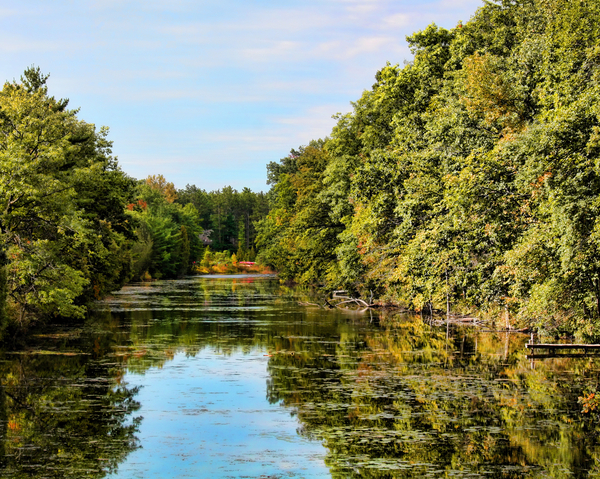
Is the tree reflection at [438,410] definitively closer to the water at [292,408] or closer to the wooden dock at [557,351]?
the water at [292,408]

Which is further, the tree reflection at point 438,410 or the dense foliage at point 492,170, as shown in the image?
the dense foliage at point 492,170

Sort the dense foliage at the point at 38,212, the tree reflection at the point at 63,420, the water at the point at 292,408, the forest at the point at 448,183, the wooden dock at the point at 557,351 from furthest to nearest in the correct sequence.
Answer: the dense foliage at the point at 38,212
the wooden dock at the point at 557,351
the forest at the point at 448,183
the water at the point at 292,408
the tree reflection at the point at 63,420

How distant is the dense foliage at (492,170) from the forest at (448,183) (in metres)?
0.07

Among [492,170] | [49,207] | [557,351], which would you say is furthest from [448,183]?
[49,207]

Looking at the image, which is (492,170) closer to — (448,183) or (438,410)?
(448,183)

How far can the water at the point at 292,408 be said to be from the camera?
41.6 ft

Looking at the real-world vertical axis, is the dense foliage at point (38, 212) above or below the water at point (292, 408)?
above

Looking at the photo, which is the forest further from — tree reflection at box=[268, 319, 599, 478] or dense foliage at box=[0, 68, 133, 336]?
tree reflection at box=[268, 319, 599, 478]

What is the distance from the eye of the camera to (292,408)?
17.2m

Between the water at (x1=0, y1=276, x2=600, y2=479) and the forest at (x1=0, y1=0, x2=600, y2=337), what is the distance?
7.57 ft

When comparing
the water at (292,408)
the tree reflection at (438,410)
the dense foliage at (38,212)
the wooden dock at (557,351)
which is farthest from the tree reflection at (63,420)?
the wooden dock at (557,351)

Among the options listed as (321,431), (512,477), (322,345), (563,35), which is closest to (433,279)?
(322,345)

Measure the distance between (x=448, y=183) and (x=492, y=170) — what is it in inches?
61.7

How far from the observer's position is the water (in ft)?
41.6
